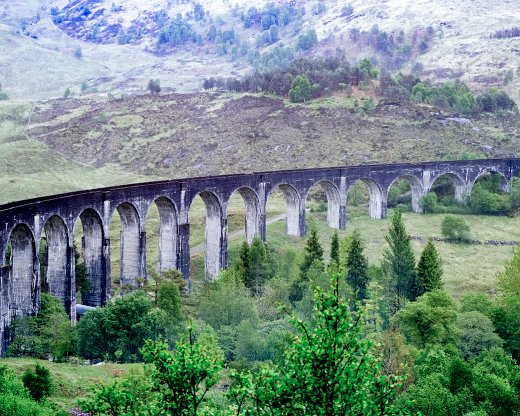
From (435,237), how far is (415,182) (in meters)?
14.1

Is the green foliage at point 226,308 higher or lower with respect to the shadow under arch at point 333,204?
lower

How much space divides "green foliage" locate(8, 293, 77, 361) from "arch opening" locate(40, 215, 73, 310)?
5.02 m

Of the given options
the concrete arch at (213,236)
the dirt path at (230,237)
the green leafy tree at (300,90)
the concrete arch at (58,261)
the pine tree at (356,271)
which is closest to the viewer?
the concrete arch at (58,261)

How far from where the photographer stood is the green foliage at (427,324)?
43.3m

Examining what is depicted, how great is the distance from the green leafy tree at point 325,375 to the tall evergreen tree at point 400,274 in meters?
39.7

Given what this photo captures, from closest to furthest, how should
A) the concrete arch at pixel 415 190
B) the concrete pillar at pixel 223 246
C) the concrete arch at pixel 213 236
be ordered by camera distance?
the concrete pillar at pixel 223 246 → the concrete arch at pixel 213 236 → the concrete arch at pixel 415 190

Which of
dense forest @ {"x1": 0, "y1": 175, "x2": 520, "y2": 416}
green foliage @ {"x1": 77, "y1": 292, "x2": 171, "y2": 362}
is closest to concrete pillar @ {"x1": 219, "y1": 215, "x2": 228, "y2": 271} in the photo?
dense forest @ {"x1": 0, "y1": 175, "x2": 520, "y2": 416}

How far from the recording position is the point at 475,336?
42.8 meters

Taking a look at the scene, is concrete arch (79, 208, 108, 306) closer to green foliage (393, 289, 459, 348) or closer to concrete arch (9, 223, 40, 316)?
concrete arch (9, 223, 40, 316)

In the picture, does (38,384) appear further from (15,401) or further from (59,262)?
(59,262)

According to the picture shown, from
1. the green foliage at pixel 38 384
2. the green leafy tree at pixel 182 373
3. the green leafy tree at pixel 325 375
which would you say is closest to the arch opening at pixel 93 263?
the green foliage at pixel 38 384

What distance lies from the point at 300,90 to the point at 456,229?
5358 centimetres

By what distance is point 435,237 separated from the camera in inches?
3147

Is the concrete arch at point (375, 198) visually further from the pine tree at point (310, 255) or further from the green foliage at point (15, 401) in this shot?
the green foliage at point (15, 401)
